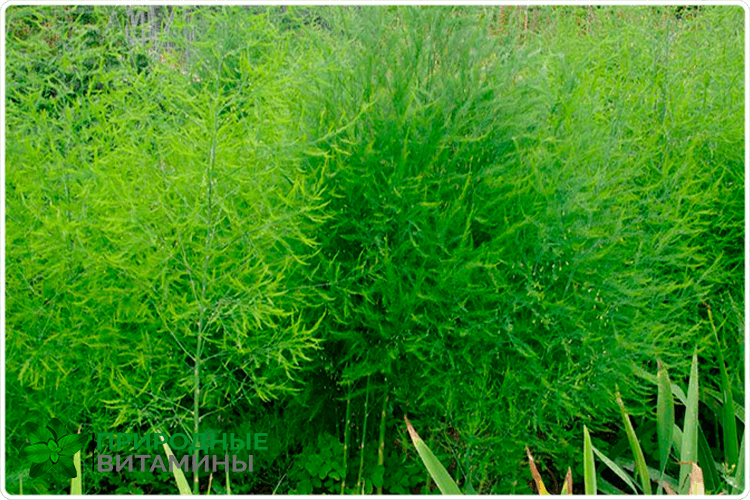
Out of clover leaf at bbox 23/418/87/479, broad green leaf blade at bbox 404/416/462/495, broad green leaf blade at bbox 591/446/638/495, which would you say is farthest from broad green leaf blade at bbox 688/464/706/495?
clover leaf at bbox 23/418/87/479

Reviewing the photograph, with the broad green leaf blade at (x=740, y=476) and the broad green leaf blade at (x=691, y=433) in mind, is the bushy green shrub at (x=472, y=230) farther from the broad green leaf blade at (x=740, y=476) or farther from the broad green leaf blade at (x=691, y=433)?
the broad green leaf blade at (x=740, y=476)

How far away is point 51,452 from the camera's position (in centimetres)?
243

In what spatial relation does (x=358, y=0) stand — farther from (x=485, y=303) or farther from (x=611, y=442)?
(x=611, y=442)

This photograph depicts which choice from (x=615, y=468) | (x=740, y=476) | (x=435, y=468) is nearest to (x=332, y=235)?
(x=435, y=468)

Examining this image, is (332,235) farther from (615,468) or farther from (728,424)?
(728,424)

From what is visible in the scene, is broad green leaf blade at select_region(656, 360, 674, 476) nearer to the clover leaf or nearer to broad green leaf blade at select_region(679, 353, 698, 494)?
broad green leaf blade at select_region(679, 353, 698, 494)

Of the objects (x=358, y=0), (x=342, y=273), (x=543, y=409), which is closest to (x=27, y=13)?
(x=358, y=0)

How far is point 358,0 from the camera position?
8.77ft

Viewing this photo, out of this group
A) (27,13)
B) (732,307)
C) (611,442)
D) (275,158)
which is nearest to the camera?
(275,158)

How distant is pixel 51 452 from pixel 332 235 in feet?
4.06

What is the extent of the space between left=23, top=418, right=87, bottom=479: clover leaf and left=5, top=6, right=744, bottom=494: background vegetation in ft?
0.21

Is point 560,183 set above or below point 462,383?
above

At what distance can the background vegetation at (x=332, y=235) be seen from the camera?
238cm

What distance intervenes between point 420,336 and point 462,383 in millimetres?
270
